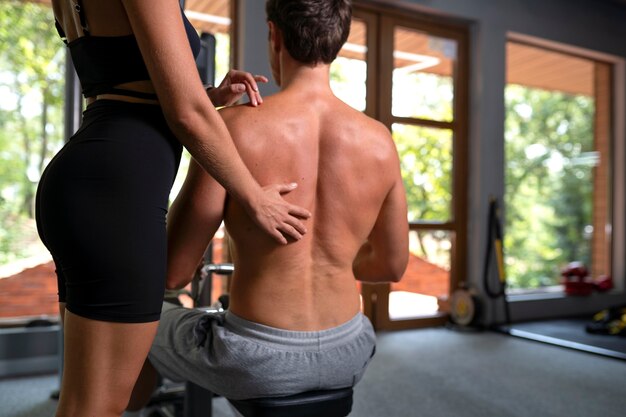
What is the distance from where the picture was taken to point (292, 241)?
0.95 m

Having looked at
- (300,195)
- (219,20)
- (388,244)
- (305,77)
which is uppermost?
(219,20)

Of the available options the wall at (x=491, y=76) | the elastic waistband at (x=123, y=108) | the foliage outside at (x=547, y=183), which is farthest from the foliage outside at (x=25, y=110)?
the foliage outside at (x=547, y=183)

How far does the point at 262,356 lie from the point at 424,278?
3468mm

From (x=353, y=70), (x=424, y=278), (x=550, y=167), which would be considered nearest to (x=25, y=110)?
(x=353, y=70)

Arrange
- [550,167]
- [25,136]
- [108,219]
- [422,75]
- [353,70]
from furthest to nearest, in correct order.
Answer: [550,167] → [422,75] → [353,70] → [25,136] → [108,219]

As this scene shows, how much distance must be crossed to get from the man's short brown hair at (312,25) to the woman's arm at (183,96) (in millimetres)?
311

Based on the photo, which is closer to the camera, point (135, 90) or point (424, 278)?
point (135, 90)

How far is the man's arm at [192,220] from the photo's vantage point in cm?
95

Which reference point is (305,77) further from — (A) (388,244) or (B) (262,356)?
(B) (262,356)

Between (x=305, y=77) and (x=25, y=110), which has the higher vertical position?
(x=25, y=110)

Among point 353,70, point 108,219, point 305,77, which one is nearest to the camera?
point 108,219

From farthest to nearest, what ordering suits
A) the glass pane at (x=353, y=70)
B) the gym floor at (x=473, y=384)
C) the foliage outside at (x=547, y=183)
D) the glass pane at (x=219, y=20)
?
the foliage outside at (x=547, y=183), the glass pane at (x=353, y=70), the glass pane at (x=219, y=20), the gym floor at (x=473, y=384)

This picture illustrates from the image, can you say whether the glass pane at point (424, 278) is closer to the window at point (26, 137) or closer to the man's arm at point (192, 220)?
the window at point (26, 137)

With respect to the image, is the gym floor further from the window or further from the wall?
the wall
